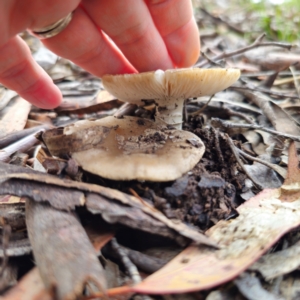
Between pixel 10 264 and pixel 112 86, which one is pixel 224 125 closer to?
→ pixel 112 86

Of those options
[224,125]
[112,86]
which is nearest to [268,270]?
[224,125]

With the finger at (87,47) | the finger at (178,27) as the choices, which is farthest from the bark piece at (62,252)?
the finger at (178,27)

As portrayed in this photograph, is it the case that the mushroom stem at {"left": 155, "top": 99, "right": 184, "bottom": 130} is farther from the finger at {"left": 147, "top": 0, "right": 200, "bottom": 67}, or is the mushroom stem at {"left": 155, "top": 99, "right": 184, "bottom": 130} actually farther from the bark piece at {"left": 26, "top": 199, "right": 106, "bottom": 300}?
the bark piece at {"left": 26, "top": 199, "right": 106, "bottom": 300}

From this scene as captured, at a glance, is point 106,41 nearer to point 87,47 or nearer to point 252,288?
point 87,47

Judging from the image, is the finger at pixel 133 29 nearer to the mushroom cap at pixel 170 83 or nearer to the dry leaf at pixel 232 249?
the mushroom cap at pixel 170 83

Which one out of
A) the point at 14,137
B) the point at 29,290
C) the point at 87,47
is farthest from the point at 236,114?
the point at 29,290

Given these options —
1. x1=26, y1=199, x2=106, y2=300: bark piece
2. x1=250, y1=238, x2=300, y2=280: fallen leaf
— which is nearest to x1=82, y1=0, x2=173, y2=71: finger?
x1=26, y1=199, x2=106, y2=300: bark piece
